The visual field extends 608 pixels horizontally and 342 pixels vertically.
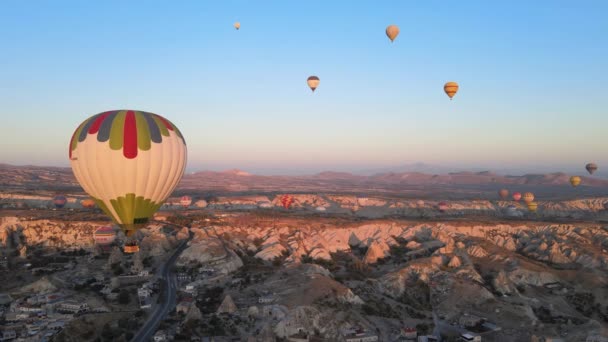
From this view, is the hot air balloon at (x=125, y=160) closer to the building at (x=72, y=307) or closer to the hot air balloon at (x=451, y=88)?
the building at (x=72, y=307)

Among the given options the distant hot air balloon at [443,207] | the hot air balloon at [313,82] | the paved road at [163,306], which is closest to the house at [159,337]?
the paved road at [163,306]

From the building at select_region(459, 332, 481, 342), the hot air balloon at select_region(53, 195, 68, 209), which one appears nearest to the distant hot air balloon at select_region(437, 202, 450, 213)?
the hot air balloon at select_region(53, 195, 68, 209)

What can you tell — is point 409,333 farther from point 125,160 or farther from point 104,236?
point 104,236

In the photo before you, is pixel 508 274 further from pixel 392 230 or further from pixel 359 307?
pixel 392 230

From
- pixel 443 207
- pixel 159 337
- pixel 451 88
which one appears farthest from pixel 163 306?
pixel 443 207

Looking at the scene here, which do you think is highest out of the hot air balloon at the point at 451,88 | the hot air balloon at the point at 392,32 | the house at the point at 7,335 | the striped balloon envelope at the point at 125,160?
the hot air balloon at the point at 392,32

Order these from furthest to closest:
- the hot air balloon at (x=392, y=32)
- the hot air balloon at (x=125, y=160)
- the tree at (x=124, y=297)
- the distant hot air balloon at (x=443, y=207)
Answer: the distant hot air balloon at (x=443, y=207)
the hot air balloon at (x=392, y=32)
the tree at (x=124, y=297)
the hot air balloon at (x=125, y=160)

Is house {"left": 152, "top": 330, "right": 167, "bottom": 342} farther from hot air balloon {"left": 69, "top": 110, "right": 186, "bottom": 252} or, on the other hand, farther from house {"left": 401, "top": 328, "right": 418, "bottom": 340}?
house {"left": 401, "top": 328, "right": 418, "bottom": 340}
